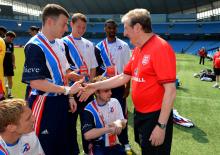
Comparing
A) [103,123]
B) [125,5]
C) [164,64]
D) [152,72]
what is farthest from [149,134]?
[125,5]

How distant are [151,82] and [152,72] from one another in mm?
129

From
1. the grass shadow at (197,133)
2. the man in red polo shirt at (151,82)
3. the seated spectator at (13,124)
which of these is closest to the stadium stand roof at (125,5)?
the grass shadow at (197,133)

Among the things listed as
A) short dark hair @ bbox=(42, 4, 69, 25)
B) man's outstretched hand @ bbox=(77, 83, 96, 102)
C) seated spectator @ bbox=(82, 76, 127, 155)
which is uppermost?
short dark hair @ bbox=(42, 4, 69, 25)

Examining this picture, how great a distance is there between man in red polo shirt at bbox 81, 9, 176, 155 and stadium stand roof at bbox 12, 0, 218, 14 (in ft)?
196

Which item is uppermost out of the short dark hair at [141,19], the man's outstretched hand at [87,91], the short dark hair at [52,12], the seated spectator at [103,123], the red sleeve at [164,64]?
the short dark hair at [52,12]

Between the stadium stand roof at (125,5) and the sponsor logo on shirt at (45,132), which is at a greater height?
the stadium stand roof at (125,5)

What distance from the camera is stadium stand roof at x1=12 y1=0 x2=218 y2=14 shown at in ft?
202

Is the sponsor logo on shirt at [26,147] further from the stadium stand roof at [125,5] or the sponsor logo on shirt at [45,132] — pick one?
the stadium stand roof at [125,5]

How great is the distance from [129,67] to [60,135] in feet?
4.40

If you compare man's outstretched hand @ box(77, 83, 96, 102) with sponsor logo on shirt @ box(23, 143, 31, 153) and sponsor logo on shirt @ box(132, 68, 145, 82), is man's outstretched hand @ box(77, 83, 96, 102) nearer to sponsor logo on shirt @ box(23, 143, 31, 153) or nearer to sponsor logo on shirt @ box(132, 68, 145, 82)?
sponsor logo on shirt @ box(132, 68, 145, 82)

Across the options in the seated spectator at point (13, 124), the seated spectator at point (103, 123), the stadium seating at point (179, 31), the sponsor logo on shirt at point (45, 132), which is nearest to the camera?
the seated spectator at point (13, 124)

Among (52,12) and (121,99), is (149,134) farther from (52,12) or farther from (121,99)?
(121,99)

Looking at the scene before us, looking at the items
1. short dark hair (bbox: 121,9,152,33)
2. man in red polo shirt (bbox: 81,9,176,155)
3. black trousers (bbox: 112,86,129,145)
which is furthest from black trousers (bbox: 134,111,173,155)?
black trousers (bbox: 112,86,129,145)

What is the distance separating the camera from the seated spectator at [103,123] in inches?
173
